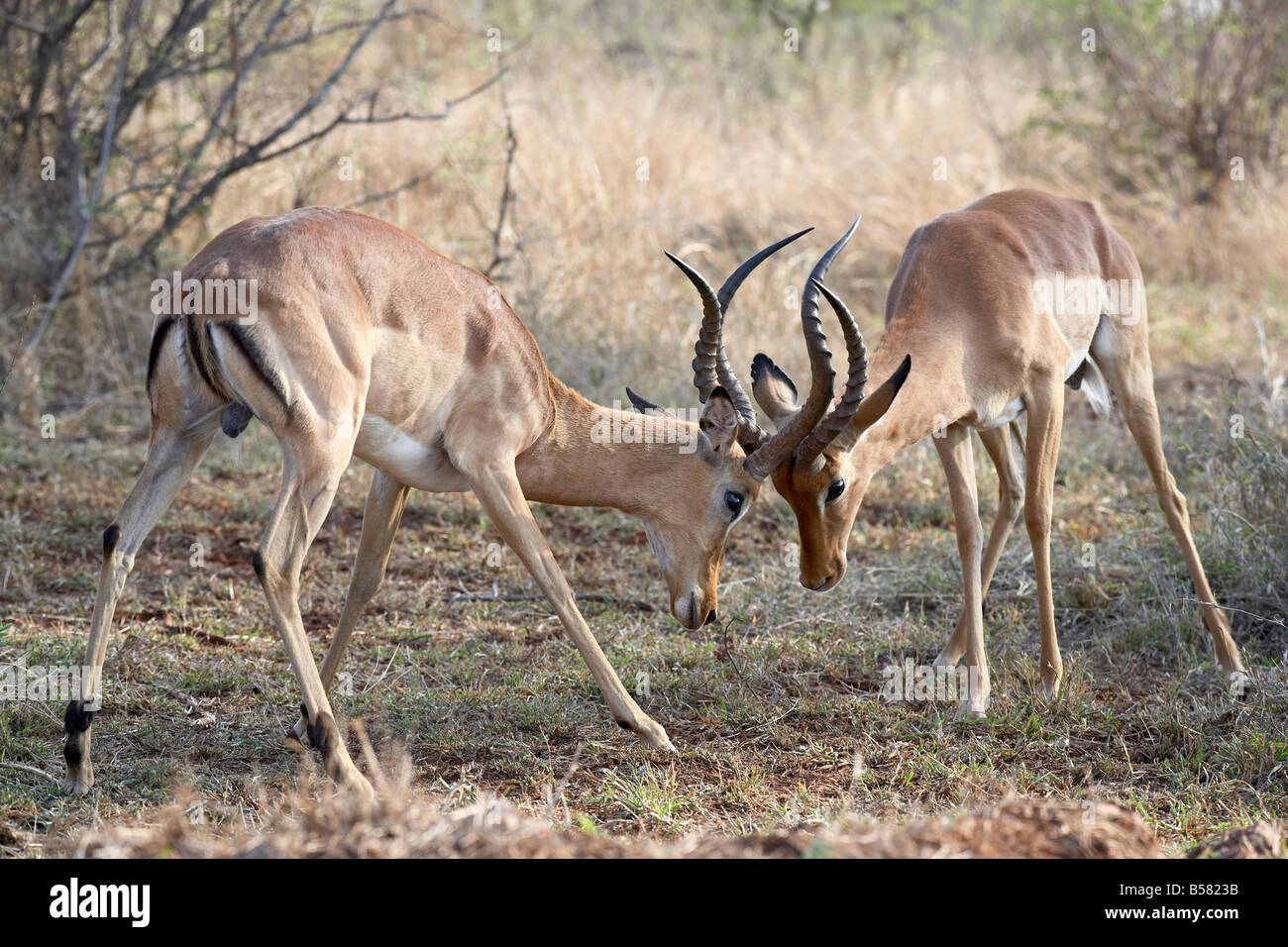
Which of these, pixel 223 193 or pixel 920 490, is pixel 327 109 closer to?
pixel 223 193

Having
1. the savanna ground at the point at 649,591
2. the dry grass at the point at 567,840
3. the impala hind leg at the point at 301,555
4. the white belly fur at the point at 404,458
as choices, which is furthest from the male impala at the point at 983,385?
the dry grass at the point at 567,840

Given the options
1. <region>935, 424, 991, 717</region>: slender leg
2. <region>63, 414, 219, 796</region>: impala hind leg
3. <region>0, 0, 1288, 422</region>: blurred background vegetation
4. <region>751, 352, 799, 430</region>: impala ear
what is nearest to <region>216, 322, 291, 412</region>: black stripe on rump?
<region>63, 414, 219, 796</region>: impala hind leg

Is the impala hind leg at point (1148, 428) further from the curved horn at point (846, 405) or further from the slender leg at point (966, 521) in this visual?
the curved horn at point (846, 405)

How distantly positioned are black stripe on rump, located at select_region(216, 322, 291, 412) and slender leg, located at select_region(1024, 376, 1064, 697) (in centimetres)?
250

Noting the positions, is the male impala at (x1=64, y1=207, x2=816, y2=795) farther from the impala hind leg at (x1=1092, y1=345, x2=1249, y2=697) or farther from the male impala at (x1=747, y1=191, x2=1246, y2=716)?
the impala hind leg at (x1=1092, y1=345, x2=1249, y2=697)

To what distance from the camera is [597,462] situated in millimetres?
4328

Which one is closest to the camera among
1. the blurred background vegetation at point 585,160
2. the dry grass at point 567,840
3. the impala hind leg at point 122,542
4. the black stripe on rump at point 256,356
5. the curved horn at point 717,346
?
the dry grass at point 567,840

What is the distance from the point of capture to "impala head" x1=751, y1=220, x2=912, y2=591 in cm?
390

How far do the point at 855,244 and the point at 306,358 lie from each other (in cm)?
734

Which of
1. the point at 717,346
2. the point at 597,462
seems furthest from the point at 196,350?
the point at 717,346

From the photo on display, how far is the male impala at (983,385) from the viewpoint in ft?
13.8

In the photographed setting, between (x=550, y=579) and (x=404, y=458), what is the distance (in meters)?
0.58
